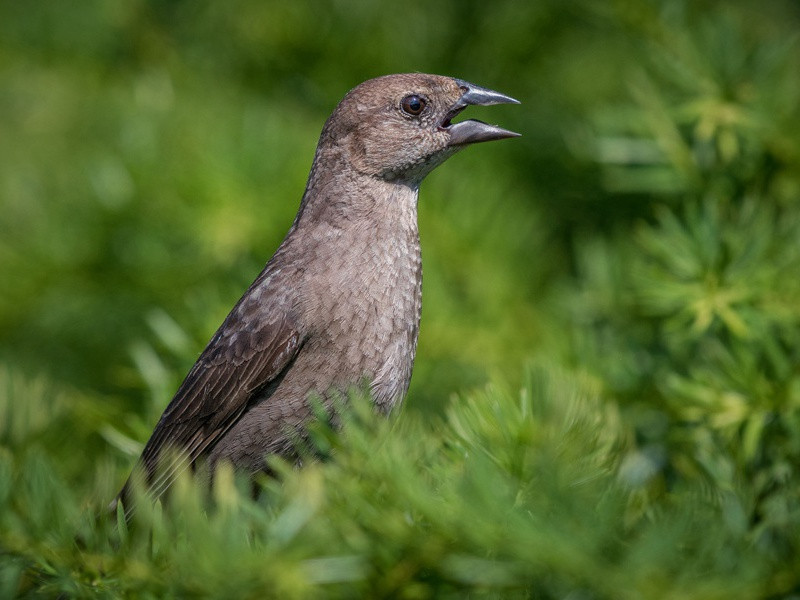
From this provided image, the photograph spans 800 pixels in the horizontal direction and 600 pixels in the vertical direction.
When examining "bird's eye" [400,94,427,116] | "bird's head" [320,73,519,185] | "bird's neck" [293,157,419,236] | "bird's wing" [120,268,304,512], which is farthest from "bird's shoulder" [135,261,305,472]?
"bird's eye" [400,94,427,116]

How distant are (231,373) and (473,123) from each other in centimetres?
89

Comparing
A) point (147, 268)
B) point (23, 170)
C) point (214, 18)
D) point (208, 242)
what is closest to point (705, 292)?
point (208, 242)

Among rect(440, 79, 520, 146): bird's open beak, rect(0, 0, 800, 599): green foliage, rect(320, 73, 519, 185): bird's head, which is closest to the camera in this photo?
rect(0, 0, 800, 599): green foliage

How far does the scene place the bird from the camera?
2043mm

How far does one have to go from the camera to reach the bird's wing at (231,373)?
2096 millimetres

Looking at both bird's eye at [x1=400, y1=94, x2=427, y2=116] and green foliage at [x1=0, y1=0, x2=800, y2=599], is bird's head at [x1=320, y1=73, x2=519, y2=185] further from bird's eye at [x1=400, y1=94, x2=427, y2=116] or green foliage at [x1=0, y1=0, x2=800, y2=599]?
green foliage at [x1=0, y1=0, x2=800, y2=599]

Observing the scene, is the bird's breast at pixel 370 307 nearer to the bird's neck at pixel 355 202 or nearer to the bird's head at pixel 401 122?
the bird's neck at pixel 355 202

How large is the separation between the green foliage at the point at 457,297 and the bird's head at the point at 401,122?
147 mm

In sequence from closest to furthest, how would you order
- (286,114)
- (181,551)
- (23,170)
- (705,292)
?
1. (181,551)
2. (705,292)
3. (286,114)
4. (23,170)

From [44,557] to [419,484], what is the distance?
1.50 feet

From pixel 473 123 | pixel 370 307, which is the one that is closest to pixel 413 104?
pixel 473 123

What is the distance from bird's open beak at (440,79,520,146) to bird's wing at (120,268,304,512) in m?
0.63

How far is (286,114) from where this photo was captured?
9.02ft

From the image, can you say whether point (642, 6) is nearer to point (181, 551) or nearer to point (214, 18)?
point (214, 18)
